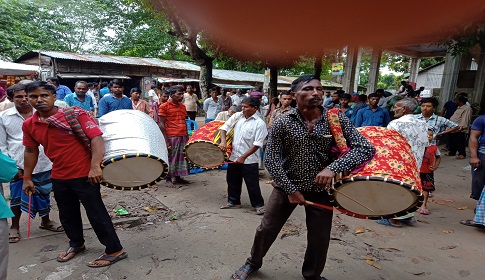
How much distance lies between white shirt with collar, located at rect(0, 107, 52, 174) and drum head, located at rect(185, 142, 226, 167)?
168 cm

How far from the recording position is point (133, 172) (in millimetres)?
2844

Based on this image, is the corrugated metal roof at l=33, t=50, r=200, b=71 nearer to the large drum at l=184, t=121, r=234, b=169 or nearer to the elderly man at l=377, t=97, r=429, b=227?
the large drum at l=184, t=121, r=234, b=169

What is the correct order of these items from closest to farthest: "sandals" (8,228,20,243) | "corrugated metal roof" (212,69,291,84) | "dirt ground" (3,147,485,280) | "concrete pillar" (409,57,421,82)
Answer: "dirt ground" (3,147,485,280) < "sandals" (8,228,20,243) < "concrete pillar" (409,57,421,82) < "corrugated metal roof" (212,69,291,84)

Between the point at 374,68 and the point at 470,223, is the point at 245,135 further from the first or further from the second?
the point at 374,68

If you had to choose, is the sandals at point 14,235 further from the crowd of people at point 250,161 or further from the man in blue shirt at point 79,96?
the man in blue shirt at point 79,96

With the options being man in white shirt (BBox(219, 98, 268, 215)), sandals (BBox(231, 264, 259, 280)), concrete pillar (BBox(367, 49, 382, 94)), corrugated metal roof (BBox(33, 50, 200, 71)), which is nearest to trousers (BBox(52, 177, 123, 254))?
sandals (BBox(231, 264, 259, 280))

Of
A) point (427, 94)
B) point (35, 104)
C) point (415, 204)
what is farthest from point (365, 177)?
point (427, 94)

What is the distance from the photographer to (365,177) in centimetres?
210

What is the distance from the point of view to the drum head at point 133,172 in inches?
106

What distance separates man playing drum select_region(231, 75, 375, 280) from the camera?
223 cm

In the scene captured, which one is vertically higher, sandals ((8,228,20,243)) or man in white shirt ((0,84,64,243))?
man in white shirt ((0,84,64,243))

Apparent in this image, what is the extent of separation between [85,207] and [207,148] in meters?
1.77

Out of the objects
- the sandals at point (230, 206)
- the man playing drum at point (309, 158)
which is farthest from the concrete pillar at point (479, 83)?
the man playing drum at point (309, 158)

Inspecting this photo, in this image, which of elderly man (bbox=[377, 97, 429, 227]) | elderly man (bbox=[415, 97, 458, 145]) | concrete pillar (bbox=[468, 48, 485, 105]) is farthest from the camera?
concrete pillar (bbox=[468, 48, 485, 105])
